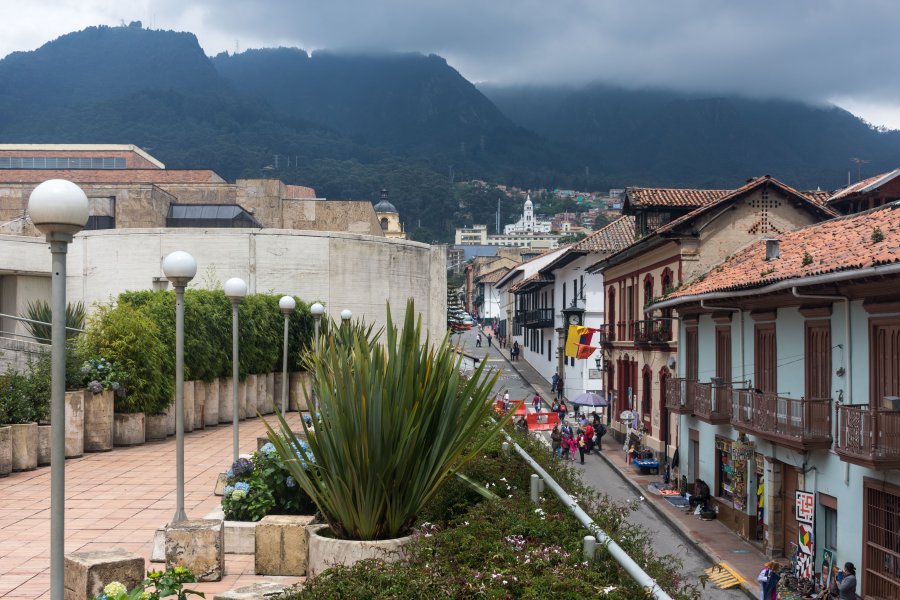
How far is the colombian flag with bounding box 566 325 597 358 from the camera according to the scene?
3609 cm

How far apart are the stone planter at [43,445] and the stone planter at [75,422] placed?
728 mm

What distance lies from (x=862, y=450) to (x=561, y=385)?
32.6 metres

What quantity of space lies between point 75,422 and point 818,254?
1442 centimetres

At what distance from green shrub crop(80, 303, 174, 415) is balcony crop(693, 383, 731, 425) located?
12.6 metres

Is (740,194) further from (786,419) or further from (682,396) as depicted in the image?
(786,419)

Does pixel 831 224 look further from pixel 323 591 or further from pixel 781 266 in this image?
pixel 323 591

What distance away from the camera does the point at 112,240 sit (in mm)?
34250

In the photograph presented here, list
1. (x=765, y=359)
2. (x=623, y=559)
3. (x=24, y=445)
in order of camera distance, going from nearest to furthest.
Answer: (x=623, y=559) < (x=24, y=445) < (x=765, y=359)

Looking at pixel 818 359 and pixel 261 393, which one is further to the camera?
pixel 261 393

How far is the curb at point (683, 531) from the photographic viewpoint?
→ 1721 centimetres

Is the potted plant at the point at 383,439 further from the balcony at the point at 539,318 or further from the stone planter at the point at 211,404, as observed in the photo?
the balcony at the point at 539,318

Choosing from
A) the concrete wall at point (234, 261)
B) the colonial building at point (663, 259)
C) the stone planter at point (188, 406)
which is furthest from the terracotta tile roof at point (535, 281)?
the stone planter at point (188, 406)

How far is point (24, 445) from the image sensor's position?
16344 mm

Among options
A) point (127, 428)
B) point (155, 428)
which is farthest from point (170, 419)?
point (127, 428)
